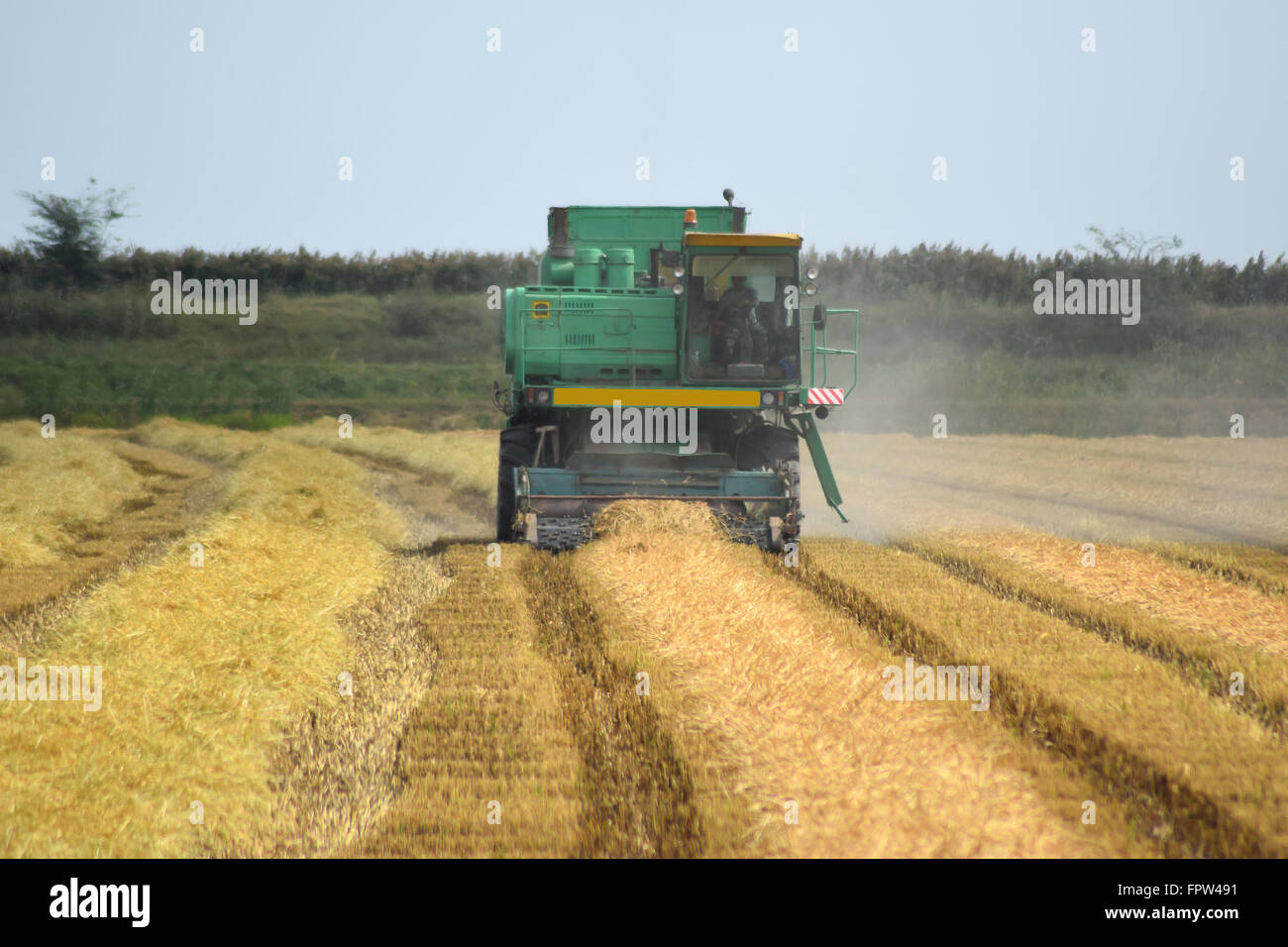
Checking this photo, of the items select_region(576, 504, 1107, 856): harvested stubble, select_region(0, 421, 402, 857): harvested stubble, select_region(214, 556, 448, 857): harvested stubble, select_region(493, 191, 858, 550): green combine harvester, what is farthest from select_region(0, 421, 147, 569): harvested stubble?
select_region(576, 504, 1107, 856): harvested stubble

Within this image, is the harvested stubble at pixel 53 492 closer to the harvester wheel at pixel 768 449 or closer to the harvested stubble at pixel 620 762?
the harvested stubble at pixel 620 762

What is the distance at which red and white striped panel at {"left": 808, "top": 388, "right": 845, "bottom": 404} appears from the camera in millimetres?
10938

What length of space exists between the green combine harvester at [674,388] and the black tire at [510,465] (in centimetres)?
1

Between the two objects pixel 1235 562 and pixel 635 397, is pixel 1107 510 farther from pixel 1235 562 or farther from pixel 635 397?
pixel 635 397

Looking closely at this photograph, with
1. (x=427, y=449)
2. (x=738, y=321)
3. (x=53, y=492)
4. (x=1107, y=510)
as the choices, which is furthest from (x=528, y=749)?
(x=427, y=449)

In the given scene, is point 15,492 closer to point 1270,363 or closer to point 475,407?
point 475,407

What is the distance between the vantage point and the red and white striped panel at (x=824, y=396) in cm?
1094

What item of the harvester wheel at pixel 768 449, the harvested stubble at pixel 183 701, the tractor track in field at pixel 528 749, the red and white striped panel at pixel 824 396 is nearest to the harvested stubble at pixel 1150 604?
the harvester wheel at pixel 768 449

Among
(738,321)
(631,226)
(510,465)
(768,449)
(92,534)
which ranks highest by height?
(631,226)

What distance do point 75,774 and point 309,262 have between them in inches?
1999

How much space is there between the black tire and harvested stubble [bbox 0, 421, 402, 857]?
1.38 metres

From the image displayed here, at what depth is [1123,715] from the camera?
16.0ft

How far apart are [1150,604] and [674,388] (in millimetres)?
4607
